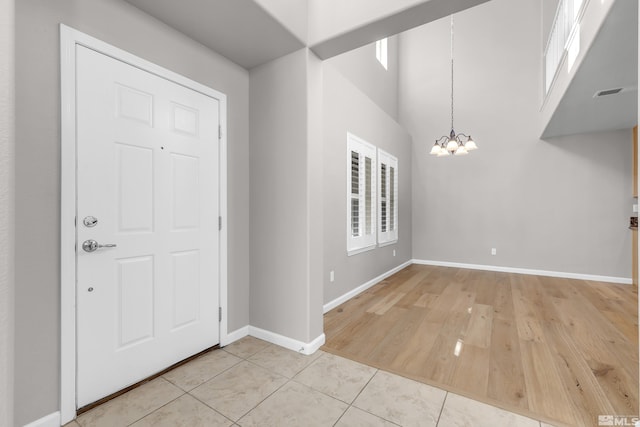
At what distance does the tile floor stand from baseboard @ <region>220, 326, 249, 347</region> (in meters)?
0.25

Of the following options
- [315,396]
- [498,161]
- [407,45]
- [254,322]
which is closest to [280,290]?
[254,322]

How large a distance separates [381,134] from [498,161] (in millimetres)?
2638

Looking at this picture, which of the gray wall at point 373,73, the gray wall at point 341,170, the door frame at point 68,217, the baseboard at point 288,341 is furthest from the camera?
the gray wall at point 373,73

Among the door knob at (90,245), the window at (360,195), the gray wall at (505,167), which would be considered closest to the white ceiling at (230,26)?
the door knob at (90,245)

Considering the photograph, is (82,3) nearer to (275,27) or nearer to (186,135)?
(186,135)

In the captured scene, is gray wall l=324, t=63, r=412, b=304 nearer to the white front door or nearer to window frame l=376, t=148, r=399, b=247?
window frame l=376, t=148, r=399, b=247

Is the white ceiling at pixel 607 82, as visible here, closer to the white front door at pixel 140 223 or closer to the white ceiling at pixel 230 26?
the white ceiling at pixel 230 26

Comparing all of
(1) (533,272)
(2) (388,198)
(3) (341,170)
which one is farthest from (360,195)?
(1) (533,272)

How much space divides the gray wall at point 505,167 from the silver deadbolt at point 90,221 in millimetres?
5964

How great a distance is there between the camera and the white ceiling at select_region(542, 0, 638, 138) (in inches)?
83.6

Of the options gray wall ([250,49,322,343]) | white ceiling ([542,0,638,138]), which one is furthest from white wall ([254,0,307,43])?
white ceiling ([542,0,638,138])

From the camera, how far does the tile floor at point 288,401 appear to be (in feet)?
5.48

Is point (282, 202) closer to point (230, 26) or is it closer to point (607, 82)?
point (230, 26)

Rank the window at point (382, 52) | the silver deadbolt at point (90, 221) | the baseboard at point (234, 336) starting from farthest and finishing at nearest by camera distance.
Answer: the window at point (382, 52) < the baseboard at point (234, 336) < the silver deadbolt at point (90, 221)
